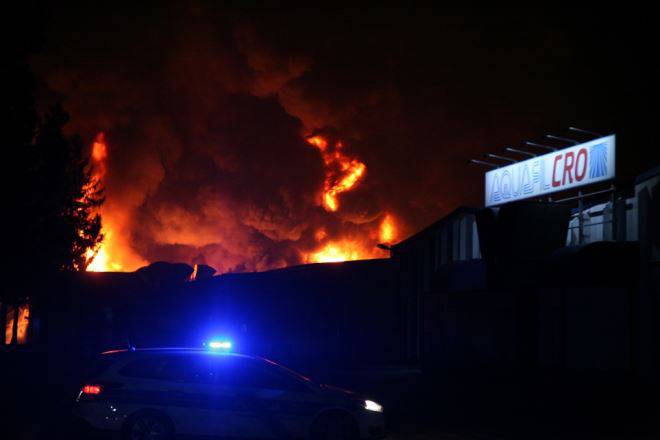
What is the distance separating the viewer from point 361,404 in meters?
10.8

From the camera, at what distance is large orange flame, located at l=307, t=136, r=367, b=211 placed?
2534 inches

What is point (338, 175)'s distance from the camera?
64812 mm

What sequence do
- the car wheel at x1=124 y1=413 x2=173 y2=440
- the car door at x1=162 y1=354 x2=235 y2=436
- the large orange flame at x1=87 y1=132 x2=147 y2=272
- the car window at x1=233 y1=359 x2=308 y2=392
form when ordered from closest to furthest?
the car wheel at x1=124 y1=413 x2=173 y2=440, the car door at x1=162 y1=354 x2=235 y2=436, the car window at x1=233 y1=359 x2=308 y2=392, the large orange flame at x1=87 y1=132 x2=147 y2=272

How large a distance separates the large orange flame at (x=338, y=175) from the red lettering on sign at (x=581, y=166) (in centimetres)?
4355

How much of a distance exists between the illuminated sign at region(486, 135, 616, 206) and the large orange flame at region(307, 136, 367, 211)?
3908 centimetres

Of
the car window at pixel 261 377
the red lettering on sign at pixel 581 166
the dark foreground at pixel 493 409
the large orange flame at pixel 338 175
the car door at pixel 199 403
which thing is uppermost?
the large orange flame at pixel 338 175

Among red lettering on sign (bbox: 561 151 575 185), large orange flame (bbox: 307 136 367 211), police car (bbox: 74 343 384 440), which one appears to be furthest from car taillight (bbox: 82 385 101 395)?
large orange flame (bbox: 307 136 367 211)

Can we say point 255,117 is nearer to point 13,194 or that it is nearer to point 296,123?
point 296,123

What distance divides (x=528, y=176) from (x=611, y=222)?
15.1 ft

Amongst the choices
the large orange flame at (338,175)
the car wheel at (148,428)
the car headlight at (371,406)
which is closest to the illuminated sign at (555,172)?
the car headlight at (371,406)

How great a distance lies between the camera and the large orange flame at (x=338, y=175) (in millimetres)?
64375

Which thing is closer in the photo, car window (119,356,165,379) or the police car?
the police car

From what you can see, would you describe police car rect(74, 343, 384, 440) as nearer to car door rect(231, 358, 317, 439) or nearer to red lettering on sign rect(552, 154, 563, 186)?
car door rect(231, 358, 317, 439)

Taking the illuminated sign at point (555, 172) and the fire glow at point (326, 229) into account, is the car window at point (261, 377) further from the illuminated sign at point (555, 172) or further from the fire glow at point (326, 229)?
the fire glow at point (326, 229)
